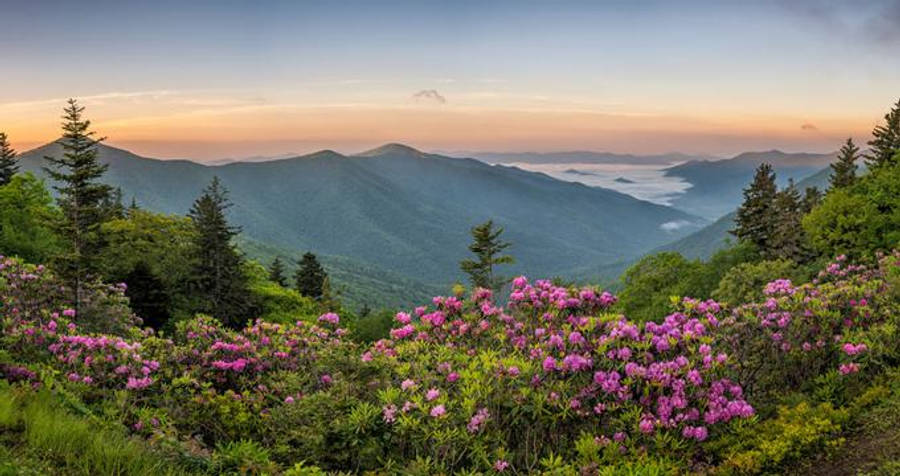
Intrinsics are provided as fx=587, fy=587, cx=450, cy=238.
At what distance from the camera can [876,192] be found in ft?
109

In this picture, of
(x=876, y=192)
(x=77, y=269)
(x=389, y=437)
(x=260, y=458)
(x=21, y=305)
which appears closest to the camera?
(x=260, y=458)

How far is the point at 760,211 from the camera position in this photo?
46.7 meters

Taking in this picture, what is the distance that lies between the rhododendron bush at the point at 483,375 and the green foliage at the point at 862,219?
25391 millimetres

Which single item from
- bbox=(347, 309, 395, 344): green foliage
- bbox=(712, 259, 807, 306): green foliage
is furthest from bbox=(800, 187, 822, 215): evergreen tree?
bbox=(347, 309, 395, 344): green foliage

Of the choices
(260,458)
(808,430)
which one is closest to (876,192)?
(808,430)

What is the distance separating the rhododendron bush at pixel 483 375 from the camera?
22.9 ft

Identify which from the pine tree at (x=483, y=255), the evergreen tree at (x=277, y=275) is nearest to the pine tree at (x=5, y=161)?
the evergreen tree at (x=277, y=275)

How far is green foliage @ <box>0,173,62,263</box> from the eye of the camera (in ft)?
116

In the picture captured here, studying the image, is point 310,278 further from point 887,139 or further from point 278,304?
point 887,139

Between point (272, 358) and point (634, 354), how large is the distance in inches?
244

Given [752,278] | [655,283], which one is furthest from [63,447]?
[655,283]

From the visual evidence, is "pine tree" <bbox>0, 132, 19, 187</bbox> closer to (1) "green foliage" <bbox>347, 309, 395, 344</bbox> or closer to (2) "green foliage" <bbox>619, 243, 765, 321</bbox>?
(1) "green foliage" <bbox>347, 309, 395, 344</bbox>

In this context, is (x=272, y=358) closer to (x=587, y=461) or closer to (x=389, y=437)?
(x=389, y=437)

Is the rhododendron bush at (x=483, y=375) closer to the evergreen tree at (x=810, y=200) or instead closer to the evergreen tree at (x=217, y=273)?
the evergreen tree at (x=217, y=273)
